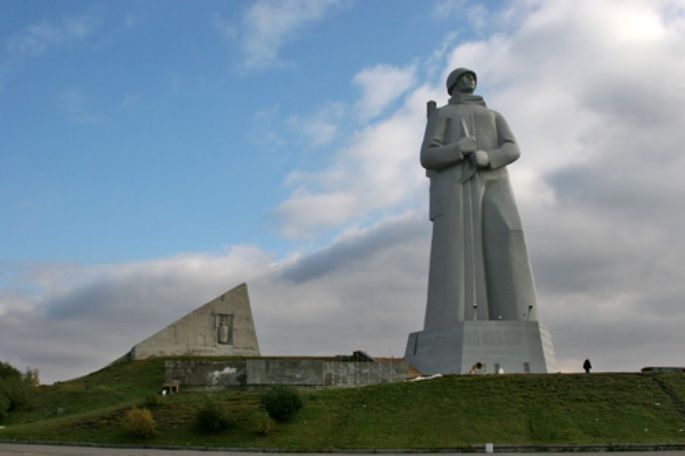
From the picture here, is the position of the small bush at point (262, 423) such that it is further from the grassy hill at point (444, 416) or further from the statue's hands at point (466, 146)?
the statue's hands at point (466, 146)

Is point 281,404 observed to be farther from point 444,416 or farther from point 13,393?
point 13,393

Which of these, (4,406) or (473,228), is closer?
(4,406)

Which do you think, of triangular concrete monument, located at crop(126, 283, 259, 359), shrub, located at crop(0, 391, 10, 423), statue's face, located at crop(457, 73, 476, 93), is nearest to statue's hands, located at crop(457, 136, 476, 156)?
statue's face, located at crop(457, 73, 476, 93)

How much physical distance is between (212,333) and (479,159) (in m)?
→ 13.0

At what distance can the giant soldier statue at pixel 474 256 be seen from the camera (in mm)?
25531

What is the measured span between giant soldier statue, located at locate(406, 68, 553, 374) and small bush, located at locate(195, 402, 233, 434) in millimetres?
9171

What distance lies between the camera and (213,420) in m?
18.3

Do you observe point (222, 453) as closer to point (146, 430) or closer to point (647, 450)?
point (146, 430)

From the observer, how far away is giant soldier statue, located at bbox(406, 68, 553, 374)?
2553 cm

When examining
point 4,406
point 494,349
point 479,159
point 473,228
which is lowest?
point 4,406

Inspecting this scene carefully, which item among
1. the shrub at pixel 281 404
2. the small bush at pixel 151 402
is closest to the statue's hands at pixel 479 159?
the shrub at pixel 281 404

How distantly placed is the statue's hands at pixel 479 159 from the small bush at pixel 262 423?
13462 millimetres

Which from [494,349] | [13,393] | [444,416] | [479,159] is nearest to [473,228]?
[479,159]

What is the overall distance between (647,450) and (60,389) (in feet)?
63.5
